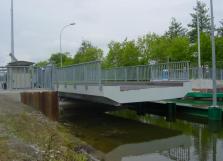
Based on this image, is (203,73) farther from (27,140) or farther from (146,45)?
(27,140)

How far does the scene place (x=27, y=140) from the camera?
9.47 metres

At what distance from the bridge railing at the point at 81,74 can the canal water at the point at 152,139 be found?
2684 mm

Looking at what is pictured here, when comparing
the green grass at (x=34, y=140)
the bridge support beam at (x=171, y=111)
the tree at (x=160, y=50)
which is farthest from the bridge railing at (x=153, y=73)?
the tree at (x=160, y=50)

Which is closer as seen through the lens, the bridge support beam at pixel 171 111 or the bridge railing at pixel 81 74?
the bridge railing at pixel 81 74

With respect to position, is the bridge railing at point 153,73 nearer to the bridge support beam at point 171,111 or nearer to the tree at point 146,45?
the bridge support beam at point 171,111

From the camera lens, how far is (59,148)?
891cm

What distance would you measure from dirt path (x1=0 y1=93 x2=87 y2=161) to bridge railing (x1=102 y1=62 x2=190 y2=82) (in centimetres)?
955

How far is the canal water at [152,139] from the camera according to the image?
44.1 ft

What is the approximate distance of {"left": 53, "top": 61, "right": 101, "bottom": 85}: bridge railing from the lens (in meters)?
16.6

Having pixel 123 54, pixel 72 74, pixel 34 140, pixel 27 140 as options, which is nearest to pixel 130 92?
pixel 72 74

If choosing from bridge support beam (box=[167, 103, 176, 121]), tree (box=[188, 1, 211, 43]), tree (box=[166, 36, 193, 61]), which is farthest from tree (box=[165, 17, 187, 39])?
bridge support beam (box=[167, 103, 176, 121])

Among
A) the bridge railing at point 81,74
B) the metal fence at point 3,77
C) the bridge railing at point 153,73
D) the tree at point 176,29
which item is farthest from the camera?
the tree at point 176,29

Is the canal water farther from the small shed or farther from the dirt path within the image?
the small shed

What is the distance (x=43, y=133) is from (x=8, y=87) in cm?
860
